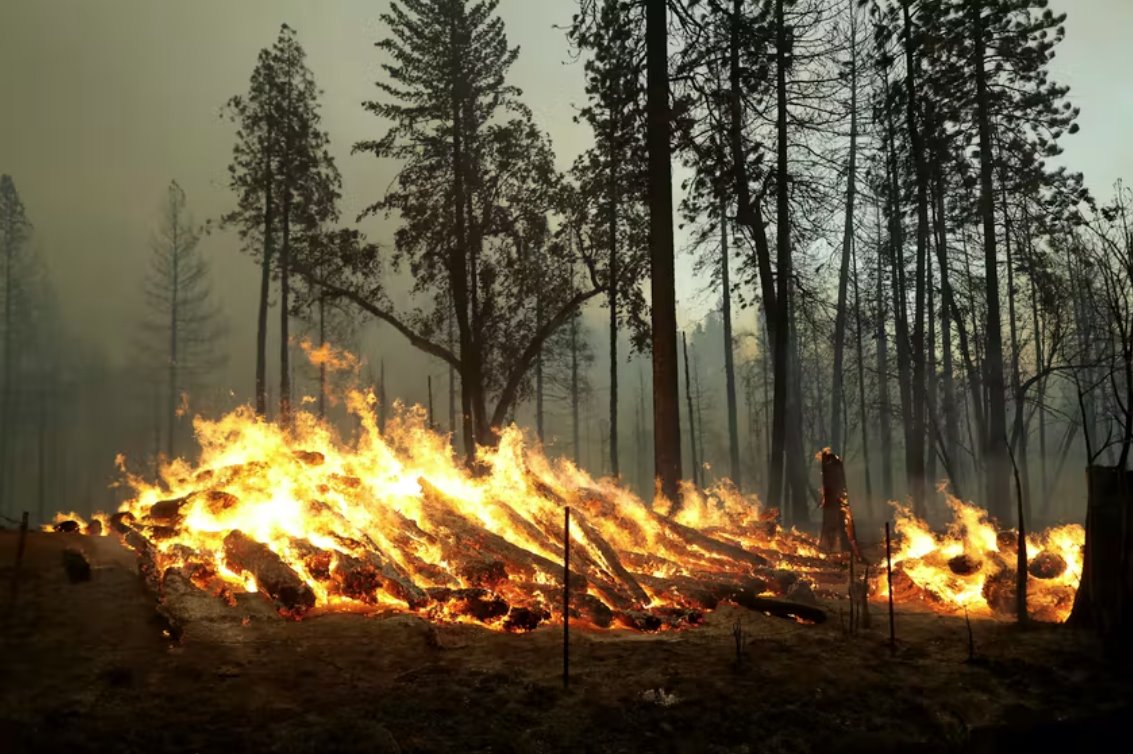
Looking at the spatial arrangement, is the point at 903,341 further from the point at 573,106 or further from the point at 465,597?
the point at 465,597

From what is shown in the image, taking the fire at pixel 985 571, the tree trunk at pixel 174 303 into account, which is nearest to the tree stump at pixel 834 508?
the fire at pixel 985 571

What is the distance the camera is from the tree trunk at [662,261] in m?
13.9

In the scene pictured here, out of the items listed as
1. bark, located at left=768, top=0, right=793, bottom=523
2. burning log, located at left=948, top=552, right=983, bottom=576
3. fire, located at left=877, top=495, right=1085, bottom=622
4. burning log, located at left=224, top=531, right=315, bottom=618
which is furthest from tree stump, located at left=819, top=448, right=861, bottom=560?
burning log, located at left=224, top=531, right=315, bottom=618

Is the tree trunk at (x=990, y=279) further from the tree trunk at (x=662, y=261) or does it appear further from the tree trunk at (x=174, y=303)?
the tree trunk at (x=174, y=303)

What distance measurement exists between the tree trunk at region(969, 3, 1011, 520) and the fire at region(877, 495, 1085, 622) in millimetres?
9196

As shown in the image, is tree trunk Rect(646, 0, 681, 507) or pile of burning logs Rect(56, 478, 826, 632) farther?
tree trunk Rect(646, 0, 681, 507)

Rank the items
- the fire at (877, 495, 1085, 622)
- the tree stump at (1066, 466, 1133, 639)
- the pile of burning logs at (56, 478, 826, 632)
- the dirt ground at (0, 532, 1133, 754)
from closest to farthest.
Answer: the dirt ground at (0, 532, 1133, 754)
the tree stump at (1066, 466, 1133, 639)
the pile of burning logs at (56, 478, 826, 632)
the fire at (877, 495, 1085, 622)

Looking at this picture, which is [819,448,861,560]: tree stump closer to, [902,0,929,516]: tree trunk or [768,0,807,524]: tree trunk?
[768,0,807,524]: tree trunk

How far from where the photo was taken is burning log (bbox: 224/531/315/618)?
744 centimetres

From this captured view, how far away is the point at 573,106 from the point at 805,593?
15717 mm

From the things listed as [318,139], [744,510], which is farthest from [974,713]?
[318,139]

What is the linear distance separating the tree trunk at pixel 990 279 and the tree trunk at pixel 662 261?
9.79m

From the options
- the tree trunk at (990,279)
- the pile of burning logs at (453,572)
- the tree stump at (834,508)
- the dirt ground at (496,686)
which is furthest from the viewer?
the tree trunk at (990,279)

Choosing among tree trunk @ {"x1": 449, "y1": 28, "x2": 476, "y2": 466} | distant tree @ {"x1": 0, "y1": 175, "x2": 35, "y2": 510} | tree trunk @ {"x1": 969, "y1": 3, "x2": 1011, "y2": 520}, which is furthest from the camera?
distant tree @ {"x1": 0, "y1": 175, "x2": 35, "y2": 510}
